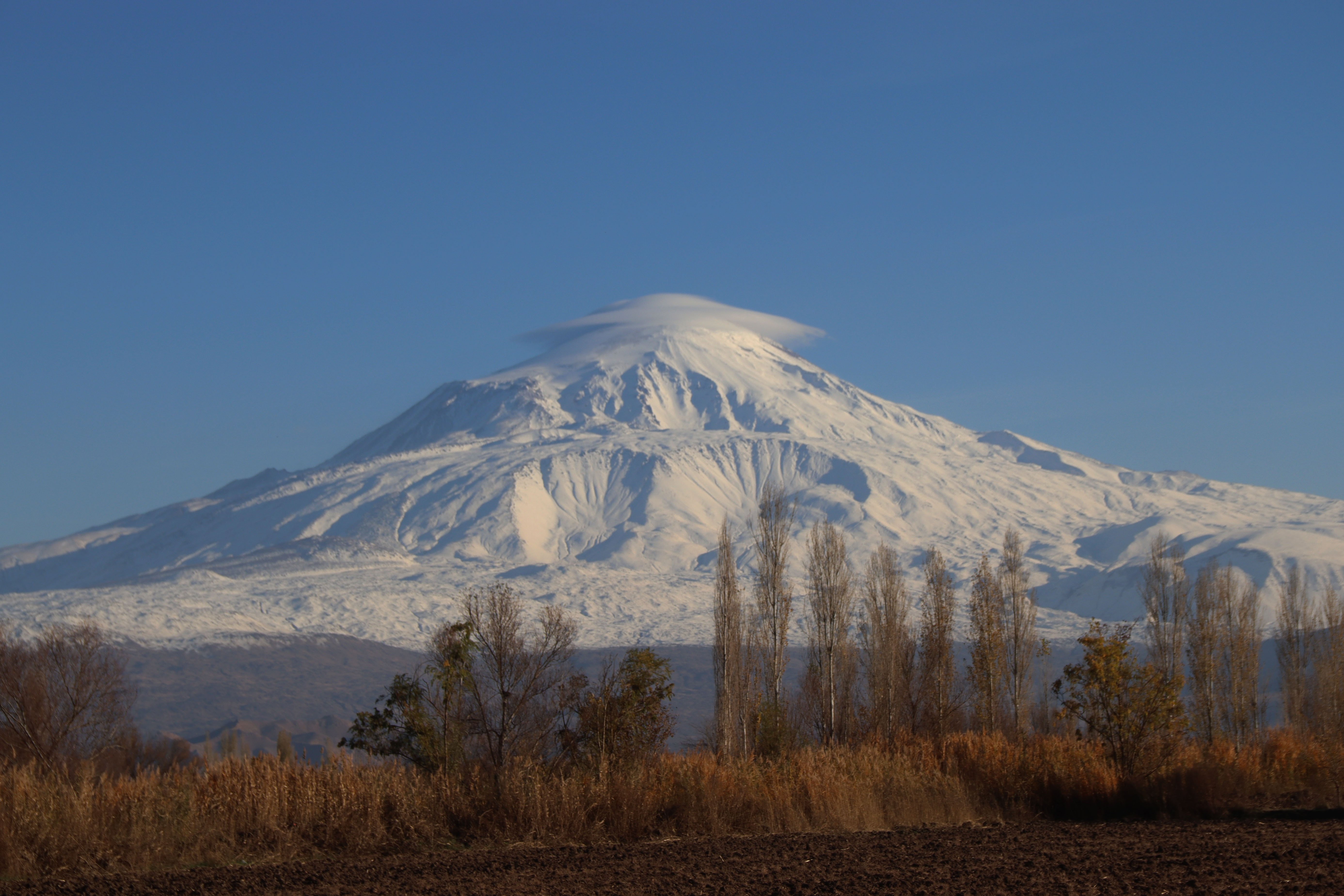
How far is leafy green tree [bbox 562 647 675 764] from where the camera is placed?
59.6 feet

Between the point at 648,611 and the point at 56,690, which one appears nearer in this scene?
the point at 56,690

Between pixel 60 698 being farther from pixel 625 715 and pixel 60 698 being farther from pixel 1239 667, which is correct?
pixel 1239 667

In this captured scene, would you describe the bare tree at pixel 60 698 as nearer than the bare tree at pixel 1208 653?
Yes

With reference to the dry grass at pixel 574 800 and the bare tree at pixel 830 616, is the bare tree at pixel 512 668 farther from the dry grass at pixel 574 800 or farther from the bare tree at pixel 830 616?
the bare tree at pixel 830 616

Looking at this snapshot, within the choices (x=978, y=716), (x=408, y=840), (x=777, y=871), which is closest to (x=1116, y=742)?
(x=777, y=871)

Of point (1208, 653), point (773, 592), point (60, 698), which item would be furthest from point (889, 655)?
point (60, 698)

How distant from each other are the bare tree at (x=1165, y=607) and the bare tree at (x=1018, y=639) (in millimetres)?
4707

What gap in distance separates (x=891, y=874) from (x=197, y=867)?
7027 mm

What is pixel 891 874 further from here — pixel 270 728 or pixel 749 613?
pixel 270 728

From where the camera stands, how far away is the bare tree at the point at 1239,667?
4391cm

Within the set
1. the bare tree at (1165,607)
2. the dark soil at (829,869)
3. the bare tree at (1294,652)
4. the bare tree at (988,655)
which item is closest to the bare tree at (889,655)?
the bare tree at (988,655)

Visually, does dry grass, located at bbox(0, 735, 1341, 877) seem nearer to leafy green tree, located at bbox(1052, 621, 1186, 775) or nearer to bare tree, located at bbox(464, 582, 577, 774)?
leafy green tree, located at bbox(1052, 621, 1186, 775)

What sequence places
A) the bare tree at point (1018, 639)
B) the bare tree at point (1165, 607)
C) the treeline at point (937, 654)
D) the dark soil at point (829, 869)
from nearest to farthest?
the dark soil at point (829, 869), the treeline at point (937, 654), the bare tree at point (1018, 639), the bare tree at point (1165, 607)

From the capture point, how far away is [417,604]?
193 m
